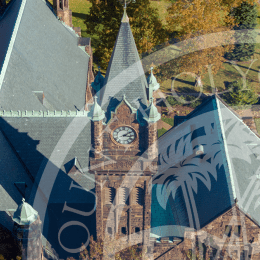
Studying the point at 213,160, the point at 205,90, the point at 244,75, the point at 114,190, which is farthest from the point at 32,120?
the point at 244,75

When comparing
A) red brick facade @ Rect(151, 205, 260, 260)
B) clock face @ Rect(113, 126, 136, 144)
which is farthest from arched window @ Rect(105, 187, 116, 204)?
red brick facade @ Rect(151, 205, 260, 260)

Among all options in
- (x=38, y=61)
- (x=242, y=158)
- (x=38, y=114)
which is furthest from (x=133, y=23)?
(x=38, y=114)

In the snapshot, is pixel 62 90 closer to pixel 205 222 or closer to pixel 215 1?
pixel 205 222

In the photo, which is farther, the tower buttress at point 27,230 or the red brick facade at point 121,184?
the red brick facade at point 121,184

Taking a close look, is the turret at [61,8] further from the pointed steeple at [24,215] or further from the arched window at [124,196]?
the pointed steeple at [24,215]

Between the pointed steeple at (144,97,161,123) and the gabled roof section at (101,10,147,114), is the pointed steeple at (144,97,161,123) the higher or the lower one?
the lower one

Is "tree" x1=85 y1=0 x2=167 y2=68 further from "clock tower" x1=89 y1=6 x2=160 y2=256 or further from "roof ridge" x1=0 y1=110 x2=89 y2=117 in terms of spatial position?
"clock tower" x1=89 y1=6 x2=160 y2=256

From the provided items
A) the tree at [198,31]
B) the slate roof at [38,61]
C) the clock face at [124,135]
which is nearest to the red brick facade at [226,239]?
the clock face at [124,135]
